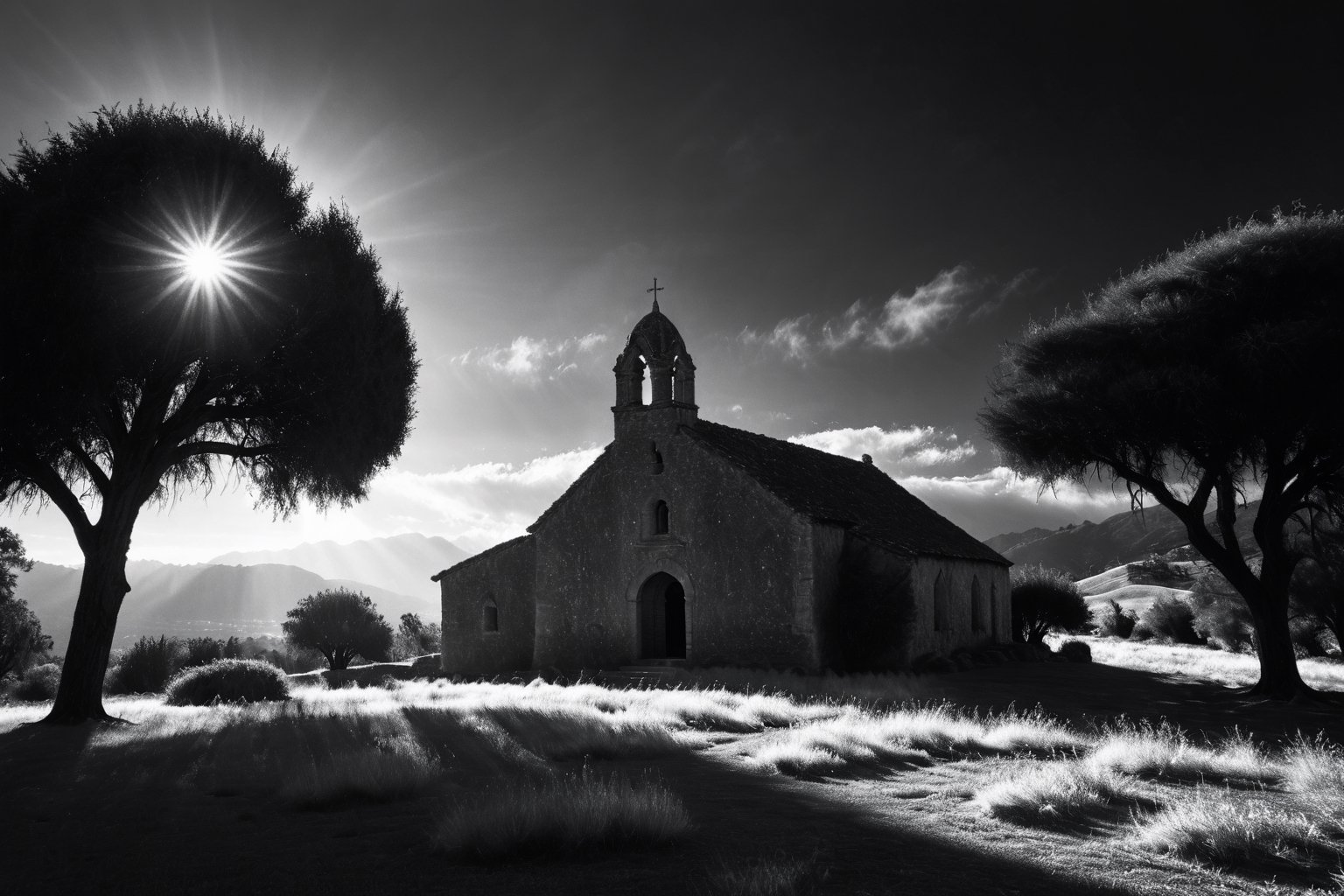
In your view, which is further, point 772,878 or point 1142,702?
point 1142,702

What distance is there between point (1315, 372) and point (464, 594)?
2547 centimetres

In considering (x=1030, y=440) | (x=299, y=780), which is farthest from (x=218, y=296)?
(x=1030, y=440)

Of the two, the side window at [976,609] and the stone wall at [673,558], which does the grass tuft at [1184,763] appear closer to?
the stone wall at [673,558]

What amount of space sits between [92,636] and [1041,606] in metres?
37.8

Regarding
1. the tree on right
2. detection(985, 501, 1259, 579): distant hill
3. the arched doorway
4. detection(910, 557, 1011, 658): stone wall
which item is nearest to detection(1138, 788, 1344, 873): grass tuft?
the tree on right

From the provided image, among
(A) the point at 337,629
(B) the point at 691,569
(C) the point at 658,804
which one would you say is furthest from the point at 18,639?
(C) the point at 658,804

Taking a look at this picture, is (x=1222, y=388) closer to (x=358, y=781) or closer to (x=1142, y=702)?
(x=1142, y=702)

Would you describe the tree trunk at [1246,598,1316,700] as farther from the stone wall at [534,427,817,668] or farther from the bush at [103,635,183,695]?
the bush at [103,635,183,695]

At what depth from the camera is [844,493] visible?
33.7m

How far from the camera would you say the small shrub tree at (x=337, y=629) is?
52281 mm

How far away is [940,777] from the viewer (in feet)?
37.7

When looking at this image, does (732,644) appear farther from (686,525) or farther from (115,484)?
(115,484)

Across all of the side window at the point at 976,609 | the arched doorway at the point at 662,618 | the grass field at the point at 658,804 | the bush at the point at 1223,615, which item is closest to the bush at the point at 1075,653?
the side window at the point at 976,609

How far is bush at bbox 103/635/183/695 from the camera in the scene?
3538 cm
